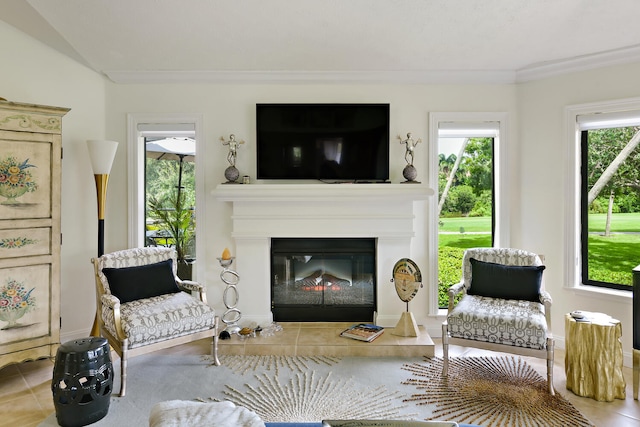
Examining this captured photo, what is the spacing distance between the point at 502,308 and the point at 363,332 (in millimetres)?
1167

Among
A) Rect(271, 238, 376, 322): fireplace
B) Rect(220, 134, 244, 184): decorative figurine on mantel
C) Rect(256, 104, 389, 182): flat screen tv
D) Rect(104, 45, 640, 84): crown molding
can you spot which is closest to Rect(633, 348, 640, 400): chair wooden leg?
Rect(271, 238, 376, 322): fireplace

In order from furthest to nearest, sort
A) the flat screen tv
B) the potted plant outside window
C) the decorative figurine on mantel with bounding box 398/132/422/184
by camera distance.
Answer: the potted plant outside window, the flat screen tv, the decorative figurine on mantel with bounding box 398/132/422/184

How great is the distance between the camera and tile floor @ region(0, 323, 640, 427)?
250 cm

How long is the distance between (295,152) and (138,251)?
166 cm

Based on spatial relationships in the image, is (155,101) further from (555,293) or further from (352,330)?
(555,293)

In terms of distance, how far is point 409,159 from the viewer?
389 centimetres

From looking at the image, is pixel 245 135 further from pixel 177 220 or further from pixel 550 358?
pixel 550 358

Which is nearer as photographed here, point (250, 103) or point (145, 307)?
point (145, 307)

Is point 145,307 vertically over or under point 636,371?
over

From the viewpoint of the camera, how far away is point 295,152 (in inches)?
152

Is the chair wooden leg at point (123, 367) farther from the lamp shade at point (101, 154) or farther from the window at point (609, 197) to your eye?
the window at point (609, 197)

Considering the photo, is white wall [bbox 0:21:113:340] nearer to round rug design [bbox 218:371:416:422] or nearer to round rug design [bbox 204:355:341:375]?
round rug design [bbox 204:355:341:375]

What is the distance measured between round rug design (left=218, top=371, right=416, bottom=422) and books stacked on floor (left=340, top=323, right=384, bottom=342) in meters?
0.57

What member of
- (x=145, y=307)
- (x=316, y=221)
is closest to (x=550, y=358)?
(x=316, y=221)
